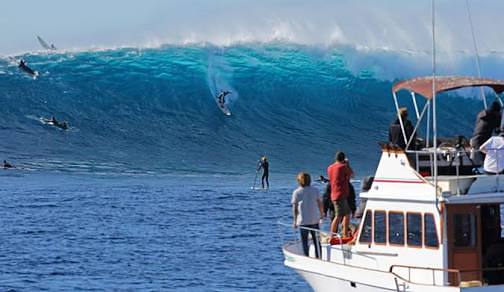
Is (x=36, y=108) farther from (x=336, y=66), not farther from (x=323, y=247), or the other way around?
(x=323, y=247)

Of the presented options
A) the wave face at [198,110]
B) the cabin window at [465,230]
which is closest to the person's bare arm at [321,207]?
the cabin window at [465,230]

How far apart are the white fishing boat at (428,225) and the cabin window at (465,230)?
0.01 m

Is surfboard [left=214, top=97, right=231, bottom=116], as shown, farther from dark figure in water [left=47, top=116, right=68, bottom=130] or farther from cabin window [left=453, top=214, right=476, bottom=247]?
cabin window [left=453, top=214, right=476, bottom=247]

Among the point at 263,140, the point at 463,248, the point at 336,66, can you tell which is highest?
the point at 336,66

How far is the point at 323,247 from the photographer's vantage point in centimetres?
2109

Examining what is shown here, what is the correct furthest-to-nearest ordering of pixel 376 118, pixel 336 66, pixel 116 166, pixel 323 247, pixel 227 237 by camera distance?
pixel 336 66 → pixel 376 118 → pixel 116 166 → pixel 227 237 → pixel 323 247

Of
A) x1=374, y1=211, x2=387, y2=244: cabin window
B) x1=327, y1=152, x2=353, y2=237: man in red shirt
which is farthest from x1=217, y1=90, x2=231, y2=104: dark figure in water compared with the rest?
x1=374, y1=211, x2=387, y2=244: cabin window

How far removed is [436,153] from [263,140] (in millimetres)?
42033

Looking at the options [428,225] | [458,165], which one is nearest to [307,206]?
[428,225]

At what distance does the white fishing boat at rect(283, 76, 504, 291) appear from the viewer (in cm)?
1866

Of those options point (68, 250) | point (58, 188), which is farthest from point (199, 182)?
point (68, 250)

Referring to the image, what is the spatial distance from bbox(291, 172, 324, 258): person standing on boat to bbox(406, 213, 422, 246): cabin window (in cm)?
174

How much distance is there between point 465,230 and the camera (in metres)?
18.9

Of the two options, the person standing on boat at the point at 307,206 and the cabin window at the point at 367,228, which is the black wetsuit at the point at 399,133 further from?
the person standing on boat at the point at 307,206
